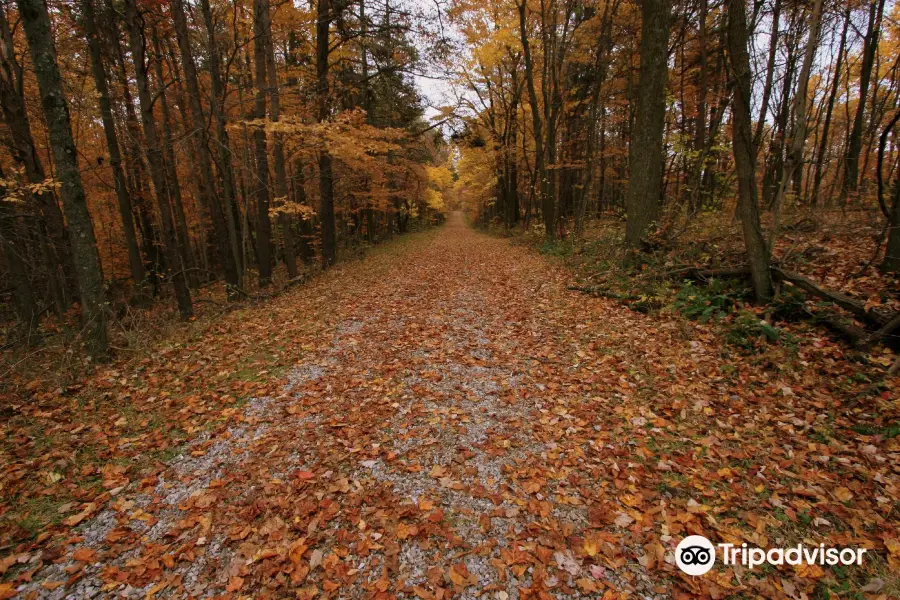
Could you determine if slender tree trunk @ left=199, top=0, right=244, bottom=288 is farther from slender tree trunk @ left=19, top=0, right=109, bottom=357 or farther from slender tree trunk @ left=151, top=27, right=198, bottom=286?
slender tree trunk @ left=19, top=0, right=109, bottom=357

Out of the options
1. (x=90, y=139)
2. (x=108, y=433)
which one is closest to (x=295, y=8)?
(x=90, y=139)

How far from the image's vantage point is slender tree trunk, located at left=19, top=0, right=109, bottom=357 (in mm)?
5397

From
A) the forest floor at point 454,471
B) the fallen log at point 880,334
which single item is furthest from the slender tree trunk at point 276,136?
the fallen log at point 880,334

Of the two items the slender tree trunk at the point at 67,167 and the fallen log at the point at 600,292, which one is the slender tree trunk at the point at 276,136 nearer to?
the slender tree trunk at the point at 67,167

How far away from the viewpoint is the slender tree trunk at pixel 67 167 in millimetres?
5397

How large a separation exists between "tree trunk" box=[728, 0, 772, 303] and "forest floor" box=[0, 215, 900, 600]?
136 centimetres

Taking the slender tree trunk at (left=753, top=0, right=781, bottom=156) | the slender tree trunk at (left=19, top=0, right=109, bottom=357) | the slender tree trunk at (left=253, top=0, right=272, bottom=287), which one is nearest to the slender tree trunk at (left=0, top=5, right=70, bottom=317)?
the slender tree trunk at (left=19, top=0, right=109, bottom=357)

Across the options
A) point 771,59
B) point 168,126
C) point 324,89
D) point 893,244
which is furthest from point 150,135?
point 771,59

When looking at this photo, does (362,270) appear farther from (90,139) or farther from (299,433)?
(90,139)

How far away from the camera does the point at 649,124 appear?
8812mm

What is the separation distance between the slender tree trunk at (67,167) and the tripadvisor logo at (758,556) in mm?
8486

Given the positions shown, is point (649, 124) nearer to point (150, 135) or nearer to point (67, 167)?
point (67, 167)

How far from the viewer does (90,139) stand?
17000 mm

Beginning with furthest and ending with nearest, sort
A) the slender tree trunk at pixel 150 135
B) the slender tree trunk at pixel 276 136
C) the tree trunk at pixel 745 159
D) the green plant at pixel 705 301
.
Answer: the slender tree trunk at pixel 276 136 → the slender tree trunk at pixel 150 135 → the green plant at pixel 705 301 → the tree trunk at pixel 745 159
